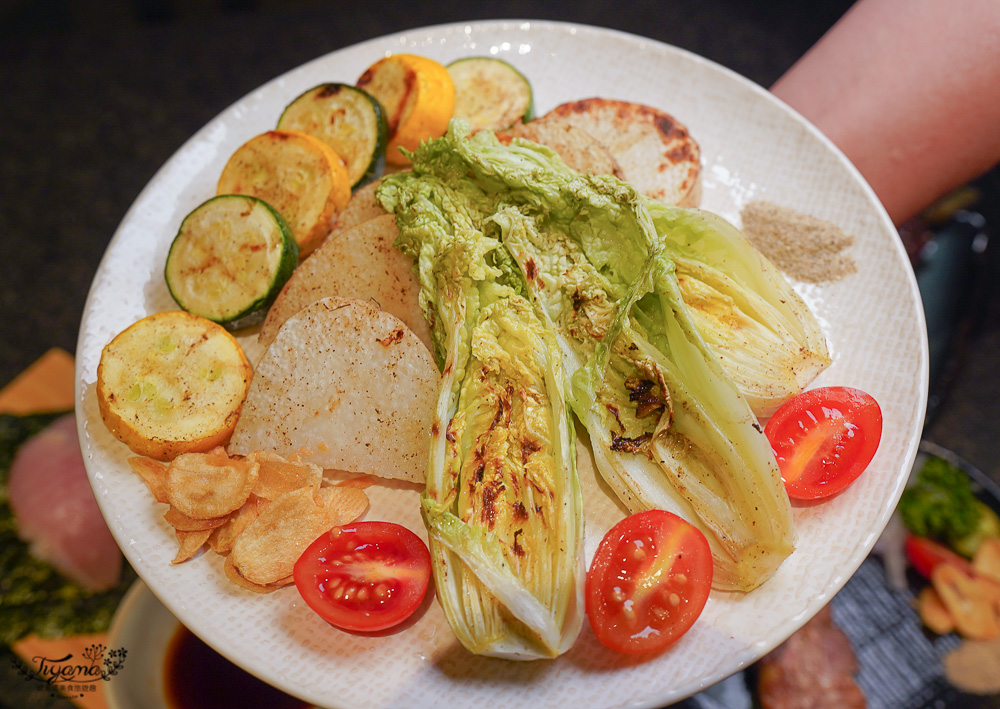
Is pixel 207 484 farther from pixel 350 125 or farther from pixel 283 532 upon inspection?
pixel 350 125

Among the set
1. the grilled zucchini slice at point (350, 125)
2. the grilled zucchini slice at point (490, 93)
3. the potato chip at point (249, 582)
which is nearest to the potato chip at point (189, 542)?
the potato chip at point (249, 582)

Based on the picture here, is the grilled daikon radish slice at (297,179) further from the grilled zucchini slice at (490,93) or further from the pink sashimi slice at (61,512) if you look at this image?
the pink sashimi slice at (61,512)

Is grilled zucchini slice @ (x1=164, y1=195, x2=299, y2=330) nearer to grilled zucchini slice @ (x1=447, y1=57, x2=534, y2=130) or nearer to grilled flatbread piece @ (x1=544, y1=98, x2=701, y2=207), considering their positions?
grilled zucchini slice @ (x1=447, y1=57, x2=534, y2=130)

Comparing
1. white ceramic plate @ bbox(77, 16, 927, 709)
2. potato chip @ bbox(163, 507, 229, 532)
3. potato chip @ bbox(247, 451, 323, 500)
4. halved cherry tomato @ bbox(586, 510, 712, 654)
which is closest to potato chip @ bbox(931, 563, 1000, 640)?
white ceramic plate @ bbox(77, 16, 927, 709)

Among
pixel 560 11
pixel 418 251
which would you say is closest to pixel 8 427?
pixel 418 251

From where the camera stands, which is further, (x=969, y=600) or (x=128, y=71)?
(x=128, y=71)

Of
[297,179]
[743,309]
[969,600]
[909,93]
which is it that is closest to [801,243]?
[743,309]
